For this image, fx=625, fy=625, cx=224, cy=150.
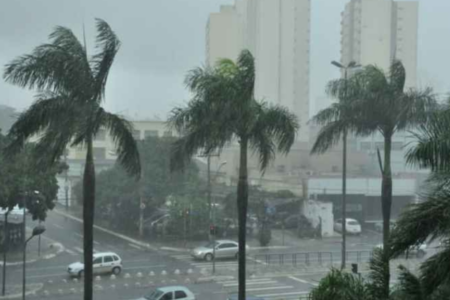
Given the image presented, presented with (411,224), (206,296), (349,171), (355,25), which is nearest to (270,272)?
(206,296)

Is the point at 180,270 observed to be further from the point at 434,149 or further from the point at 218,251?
the point at 434,149

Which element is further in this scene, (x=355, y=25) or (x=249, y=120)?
(x=355, y=25)

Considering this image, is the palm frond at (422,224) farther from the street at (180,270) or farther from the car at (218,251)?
the car at (218,251)

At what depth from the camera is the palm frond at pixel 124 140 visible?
11.0 meters

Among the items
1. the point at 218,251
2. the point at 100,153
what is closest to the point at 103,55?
the point at 218,251

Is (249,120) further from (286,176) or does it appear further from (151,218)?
(286,176)

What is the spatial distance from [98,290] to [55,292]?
1274mm

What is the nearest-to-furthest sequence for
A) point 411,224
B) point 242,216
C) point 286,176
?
point 411,224 → point 242,216 → point 286,176

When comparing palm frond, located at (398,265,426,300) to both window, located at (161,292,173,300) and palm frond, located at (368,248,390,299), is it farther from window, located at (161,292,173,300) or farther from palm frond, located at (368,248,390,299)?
window, located at (161,292,173,300)

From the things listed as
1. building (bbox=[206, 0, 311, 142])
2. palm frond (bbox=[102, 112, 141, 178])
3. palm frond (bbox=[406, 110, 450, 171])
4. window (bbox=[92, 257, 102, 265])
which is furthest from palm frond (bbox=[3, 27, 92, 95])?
building (bbox=[206, 0, 311, 142])

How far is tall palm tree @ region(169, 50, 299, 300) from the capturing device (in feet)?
38.9

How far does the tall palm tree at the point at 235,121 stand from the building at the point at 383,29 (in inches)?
1618

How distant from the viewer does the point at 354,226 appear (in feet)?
113

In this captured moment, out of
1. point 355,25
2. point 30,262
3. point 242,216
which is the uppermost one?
point 355,25
